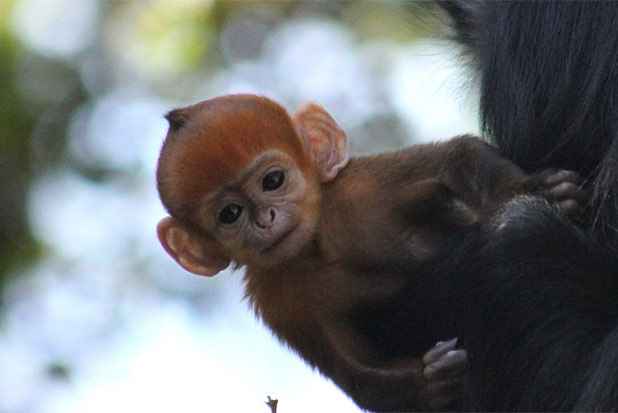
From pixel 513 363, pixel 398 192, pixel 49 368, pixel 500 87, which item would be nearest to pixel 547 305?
pixel 513 363

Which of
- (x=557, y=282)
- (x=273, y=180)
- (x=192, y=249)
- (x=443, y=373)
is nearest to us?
(x=443, y=373)

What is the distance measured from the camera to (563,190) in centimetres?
384

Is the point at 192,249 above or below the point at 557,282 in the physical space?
above

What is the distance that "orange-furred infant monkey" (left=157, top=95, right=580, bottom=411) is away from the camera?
3803 mm

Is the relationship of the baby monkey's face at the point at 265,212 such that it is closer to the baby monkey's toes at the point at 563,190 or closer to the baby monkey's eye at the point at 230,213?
the baby monkey's eye at the point at 230,213

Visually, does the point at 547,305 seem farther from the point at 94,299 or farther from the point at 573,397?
the point at 94,299

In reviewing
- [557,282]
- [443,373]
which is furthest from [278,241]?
[557,282]

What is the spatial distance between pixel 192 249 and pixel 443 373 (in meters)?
0.75

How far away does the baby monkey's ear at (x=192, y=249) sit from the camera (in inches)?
156

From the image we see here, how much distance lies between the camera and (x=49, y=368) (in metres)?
9.45

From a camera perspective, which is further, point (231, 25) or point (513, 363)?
point (231, 25)

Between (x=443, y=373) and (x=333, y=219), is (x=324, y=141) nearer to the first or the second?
(x=333, y=219)

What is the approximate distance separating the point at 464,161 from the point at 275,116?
488 millimetres

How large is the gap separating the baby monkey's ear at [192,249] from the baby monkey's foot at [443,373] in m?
0.63
